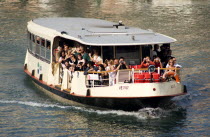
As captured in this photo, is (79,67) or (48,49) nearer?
(79,67)

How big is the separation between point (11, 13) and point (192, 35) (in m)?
20.4

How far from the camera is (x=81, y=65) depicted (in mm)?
28312

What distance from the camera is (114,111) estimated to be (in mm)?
27672

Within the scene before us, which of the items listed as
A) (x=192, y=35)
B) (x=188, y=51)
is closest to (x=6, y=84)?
(x=188, y=51)

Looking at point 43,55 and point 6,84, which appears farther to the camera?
point 6,84

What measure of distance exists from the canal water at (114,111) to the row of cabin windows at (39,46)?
2000 millimetres

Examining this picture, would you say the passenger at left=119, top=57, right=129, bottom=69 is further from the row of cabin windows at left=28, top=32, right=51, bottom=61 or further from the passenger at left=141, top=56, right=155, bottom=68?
the row of cabin windows at left=28, top=32, right=51, bottom=61

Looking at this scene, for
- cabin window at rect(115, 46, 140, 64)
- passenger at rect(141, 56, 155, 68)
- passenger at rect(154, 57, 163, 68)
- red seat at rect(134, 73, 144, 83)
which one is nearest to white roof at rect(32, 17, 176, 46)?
cabin window at rect(115, 46, 140, 64)

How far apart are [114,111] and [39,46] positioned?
7202 mm

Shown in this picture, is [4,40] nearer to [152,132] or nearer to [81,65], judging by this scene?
[81,65]

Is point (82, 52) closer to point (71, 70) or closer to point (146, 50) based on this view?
point (71, 70)

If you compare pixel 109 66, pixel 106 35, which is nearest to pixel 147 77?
pixel 109 66

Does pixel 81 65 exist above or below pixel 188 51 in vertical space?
above

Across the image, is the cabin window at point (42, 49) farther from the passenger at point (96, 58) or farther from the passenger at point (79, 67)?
the passenger at point (96, 58)
